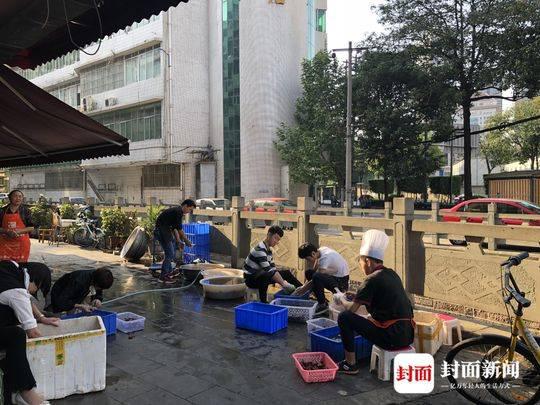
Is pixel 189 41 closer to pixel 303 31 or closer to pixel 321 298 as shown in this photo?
pixel 303 31

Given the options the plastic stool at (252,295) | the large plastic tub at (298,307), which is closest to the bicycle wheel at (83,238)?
the plastic stool at (252,295)

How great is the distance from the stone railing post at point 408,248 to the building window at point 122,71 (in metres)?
28.5

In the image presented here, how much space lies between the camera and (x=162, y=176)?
114 feet

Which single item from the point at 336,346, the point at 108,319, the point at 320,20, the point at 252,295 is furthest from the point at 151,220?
the point at 320,20

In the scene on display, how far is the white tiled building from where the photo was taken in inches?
1230

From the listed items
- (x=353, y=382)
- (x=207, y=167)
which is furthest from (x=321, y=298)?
(x=207, y=167)

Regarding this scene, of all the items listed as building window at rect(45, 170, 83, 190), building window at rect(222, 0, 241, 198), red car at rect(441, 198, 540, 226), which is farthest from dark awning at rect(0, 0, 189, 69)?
building window at rect(45, 170, 83, 190)

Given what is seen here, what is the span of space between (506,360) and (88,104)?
127 ft

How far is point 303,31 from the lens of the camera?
34000mm

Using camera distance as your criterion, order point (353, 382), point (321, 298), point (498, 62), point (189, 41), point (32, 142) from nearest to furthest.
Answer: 1. point (353, 382)
2. point (321, 298)
3. point (32, 142)
4. point (498, 62)
5. point (189, 41)

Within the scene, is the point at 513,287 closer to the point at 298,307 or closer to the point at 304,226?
the point at 298,307

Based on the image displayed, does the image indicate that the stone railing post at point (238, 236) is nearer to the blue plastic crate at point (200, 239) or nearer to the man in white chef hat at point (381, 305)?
the blue plastic crate at point (200, 239)

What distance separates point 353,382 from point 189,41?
31.5 m

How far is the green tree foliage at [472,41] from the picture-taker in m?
21.3
